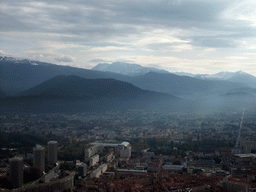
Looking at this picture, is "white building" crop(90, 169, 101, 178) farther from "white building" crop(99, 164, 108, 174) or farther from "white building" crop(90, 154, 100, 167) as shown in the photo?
"white building" crop(90, 154, 100, 167)

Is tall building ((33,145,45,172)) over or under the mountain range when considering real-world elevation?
under

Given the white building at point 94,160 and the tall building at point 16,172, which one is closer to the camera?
the tall building at point 16,172

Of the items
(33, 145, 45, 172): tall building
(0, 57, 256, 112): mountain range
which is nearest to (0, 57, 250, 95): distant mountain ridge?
(0, 57, 256, 112): mountain range

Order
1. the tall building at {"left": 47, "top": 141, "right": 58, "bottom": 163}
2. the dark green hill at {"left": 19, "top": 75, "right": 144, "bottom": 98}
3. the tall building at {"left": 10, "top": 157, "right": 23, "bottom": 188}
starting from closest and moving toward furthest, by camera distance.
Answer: the tall building at {"left": 10, "top": 157, "right": 23, "bottom": 188}
the tall building at {"left": 47, "top": 141, "right": 58, "bottom": 163}
the dark green hill at {"left": 19, "top": 75, "right": 144, "bottom": 98}

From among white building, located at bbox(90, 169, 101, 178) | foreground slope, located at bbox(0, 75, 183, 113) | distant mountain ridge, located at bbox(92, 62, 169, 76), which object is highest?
distant mountain ridge, located at bbox(92, 62, 169, 76)

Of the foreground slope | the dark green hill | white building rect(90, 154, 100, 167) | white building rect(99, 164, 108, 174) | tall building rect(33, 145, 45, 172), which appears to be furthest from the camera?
the dark green hill

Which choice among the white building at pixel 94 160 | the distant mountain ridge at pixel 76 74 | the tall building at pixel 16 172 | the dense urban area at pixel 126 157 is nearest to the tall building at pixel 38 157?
the dense urban area at pixel 126 157

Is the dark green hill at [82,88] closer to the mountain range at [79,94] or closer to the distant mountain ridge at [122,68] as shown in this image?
the mountain range at [79,94]
